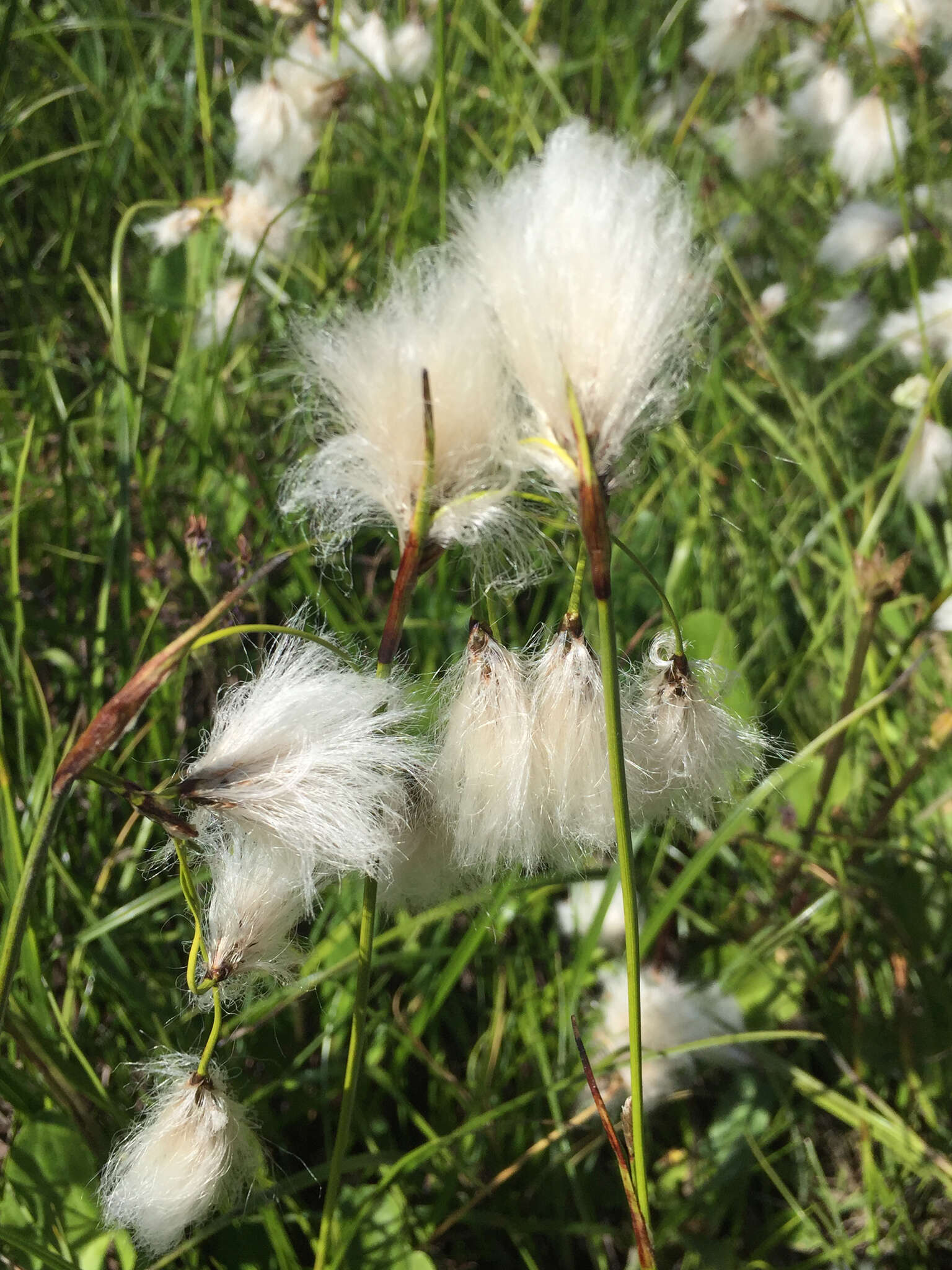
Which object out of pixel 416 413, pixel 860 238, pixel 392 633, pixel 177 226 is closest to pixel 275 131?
pixel 177 226

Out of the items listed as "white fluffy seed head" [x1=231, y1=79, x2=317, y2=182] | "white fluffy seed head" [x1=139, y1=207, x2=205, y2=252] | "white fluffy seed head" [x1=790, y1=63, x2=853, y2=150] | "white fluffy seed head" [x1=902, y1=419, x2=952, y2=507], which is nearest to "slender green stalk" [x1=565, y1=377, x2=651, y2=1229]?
"white fluffy seed head" [x1=902, y1=419, x2=952, y2=507]

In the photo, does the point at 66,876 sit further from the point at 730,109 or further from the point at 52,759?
the point at 730,109

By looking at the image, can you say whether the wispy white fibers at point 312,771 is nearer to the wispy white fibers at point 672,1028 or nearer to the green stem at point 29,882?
the green stem at point 29,882

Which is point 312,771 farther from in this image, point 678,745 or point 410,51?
point 410,51

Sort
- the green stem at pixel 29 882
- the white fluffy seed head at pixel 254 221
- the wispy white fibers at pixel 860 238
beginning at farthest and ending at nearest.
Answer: the wispy white fibers at pixel 860 238, the white fluffy seed head at pixel 254 221, the green stem at pixel 29 882

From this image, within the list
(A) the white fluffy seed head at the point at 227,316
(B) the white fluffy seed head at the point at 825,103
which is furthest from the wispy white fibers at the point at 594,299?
(B) the white fluffy seed head at the point at 825,103

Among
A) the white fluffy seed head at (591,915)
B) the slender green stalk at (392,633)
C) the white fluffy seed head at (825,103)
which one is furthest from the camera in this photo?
the white fluffy seed head at (825,103)
